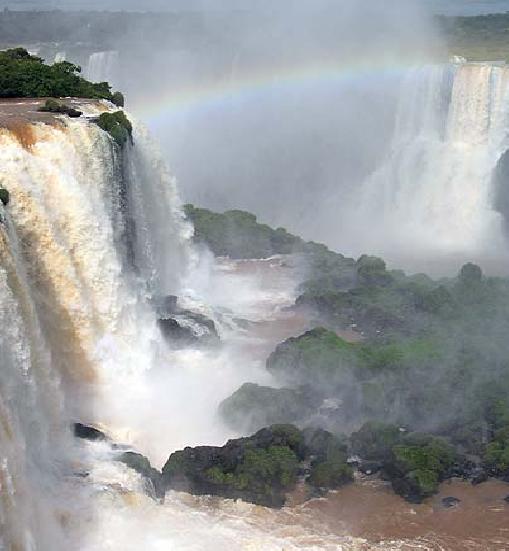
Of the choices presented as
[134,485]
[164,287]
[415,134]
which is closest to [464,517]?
[134,485]

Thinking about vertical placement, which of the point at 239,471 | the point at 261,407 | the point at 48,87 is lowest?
the point at 239,471

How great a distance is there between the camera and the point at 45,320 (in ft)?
65.0

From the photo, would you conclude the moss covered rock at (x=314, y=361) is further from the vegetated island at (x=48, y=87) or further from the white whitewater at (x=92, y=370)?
the vegetated island at (x=48, y=87)

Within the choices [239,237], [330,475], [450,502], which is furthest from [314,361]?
[239,237]

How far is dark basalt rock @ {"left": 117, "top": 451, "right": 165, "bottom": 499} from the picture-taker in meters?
17.6

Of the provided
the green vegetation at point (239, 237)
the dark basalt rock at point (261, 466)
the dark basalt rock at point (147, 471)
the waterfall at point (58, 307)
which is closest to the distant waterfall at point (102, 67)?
the green vegetation at point (239, 237)

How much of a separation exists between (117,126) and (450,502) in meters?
12.5

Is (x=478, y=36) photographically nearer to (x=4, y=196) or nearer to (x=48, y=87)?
(x=48, y=87)

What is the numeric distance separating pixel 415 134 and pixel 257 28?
2170 cm

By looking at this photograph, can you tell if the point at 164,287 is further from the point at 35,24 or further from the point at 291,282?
the point at 35,24

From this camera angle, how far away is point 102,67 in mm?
53844

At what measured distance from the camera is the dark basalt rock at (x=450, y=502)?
18.3 meters

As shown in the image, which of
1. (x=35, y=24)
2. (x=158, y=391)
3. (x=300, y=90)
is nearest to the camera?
(x=158, y=391)

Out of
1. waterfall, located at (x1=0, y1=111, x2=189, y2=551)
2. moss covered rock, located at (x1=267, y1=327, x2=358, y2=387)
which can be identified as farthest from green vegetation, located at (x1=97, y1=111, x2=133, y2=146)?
moss covered rock, located at (x1=267, y1=327, x2=358, y2=387)
